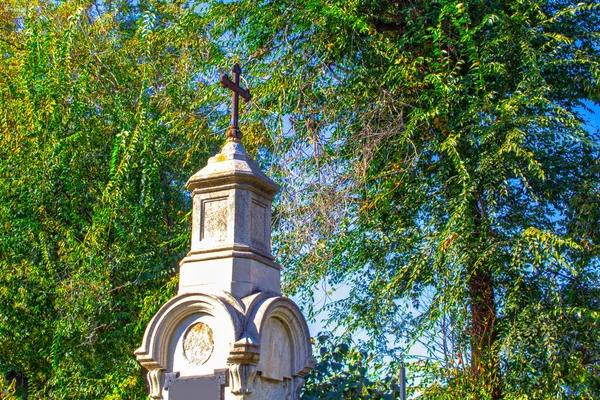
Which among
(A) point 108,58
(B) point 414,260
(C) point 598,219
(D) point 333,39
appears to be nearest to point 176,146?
(A) point 108,58

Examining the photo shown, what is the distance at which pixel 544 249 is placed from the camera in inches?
355

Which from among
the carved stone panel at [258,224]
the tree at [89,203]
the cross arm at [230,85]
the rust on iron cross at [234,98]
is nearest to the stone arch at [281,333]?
the carved stone panel at [258,224]

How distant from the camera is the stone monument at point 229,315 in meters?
6.16

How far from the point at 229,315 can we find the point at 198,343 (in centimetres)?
43

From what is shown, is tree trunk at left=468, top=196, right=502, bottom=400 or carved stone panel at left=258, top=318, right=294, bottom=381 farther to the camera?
tree trunk at left=468, top=196, right=502, bottom=400

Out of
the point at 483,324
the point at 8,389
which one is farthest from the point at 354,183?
the point at 8,389

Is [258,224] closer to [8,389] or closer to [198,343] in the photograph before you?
[198,343]

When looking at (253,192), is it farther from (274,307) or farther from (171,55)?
(171,55)

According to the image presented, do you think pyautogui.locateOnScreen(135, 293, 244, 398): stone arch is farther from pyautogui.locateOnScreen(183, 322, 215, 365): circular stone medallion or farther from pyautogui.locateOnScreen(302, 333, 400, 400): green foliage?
pyautogui.locateOnScreen(302, 333, 400, 400): green foliage

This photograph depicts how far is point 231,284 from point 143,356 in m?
0.91

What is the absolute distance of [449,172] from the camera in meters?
10.5

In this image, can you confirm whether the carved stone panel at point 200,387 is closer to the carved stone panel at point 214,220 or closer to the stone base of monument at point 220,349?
the stone base of monument at point 220,349

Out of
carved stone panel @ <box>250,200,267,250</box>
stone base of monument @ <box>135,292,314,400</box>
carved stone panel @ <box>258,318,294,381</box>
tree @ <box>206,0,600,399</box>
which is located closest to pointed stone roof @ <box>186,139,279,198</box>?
carved stone panel @ <box>250,200,267,250</box>

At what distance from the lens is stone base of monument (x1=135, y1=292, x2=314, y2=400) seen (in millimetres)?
6098
